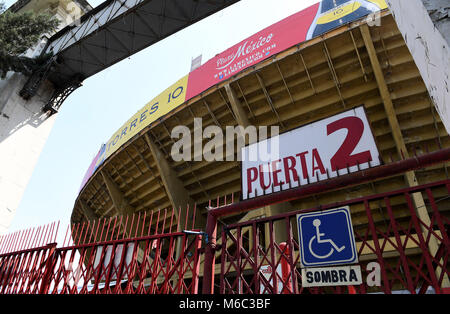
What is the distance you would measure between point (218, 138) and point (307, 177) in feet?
24.6

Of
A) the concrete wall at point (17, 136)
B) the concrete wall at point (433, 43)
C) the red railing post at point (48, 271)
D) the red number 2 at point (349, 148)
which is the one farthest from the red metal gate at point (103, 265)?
the concrete wall at point (17, 136)

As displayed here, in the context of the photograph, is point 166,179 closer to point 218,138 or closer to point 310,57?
point 218,138

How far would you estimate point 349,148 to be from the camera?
3.93 meters

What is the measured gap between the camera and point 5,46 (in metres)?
11.2

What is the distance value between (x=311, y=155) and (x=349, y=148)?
0.55 m

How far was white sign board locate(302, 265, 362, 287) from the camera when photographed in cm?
298

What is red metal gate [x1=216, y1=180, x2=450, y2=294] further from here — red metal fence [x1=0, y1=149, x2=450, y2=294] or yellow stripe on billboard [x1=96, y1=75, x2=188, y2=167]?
yellow stripe on billboard [x1=96, y1=75, x2=188, y2=167]

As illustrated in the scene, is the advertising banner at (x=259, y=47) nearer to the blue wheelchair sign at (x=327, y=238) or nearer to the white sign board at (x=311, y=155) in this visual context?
the white sign board at (x=311, y=155)

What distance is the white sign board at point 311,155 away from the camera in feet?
12.7

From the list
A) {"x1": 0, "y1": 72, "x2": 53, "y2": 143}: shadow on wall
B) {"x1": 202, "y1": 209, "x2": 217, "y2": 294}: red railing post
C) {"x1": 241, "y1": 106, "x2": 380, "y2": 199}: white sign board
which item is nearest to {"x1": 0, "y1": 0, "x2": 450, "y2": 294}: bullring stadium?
{"x1": 241, "y1": 106, "x2": 380, "y2": 199}: white sign board

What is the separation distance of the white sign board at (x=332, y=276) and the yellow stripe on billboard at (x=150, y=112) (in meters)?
8.85

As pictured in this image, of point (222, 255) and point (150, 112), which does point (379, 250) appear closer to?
point (222, 255)

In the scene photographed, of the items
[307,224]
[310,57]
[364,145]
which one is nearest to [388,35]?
[310,57]

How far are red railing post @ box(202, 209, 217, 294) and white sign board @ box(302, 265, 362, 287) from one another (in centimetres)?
→ 132
